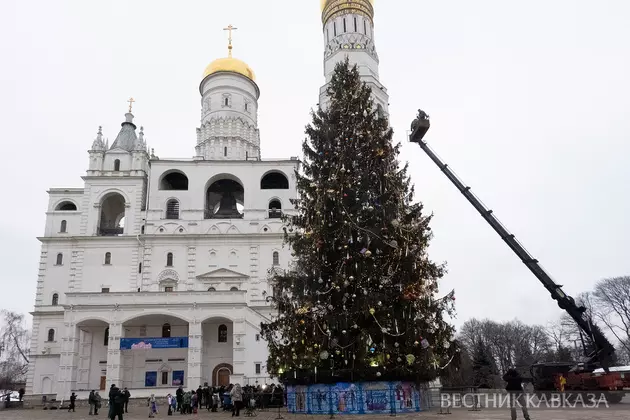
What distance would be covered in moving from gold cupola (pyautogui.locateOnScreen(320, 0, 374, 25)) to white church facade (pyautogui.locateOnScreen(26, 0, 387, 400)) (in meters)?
0.10

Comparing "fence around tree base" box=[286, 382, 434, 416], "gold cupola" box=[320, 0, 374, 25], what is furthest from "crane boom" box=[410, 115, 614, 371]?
"gold cupola" box=[320, 0, 374, 25]

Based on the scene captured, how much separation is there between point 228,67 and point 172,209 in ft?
50.4

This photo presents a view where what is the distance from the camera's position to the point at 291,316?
54.2 feet

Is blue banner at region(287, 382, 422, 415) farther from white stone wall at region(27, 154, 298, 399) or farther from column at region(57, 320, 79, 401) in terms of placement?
column at region(57, 320, 79, 401)

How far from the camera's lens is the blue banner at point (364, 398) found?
15.8 m

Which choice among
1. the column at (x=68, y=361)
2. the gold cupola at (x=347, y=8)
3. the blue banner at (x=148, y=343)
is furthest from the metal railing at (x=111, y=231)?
the gold cupola at (x=347, y=8)

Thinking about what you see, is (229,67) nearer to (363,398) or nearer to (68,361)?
(68,361)

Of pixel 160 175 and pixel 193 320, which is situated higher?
pixel 160 175

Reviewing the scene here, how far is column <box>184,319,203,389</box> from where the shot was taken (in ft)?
103

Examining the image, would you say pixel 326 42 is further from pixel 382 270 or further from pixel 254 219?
pixel 382 270

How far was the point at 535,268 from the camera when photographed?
2100cm

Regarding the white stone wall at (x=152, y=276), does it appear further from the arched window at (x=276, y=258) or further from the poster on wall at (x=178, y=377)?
the poster on wall at (x=178, y=377)

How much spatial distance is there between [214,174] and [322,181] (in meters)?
25.8

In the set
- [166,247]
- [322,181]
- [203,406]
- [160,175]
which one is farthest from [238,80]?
[322,181]
